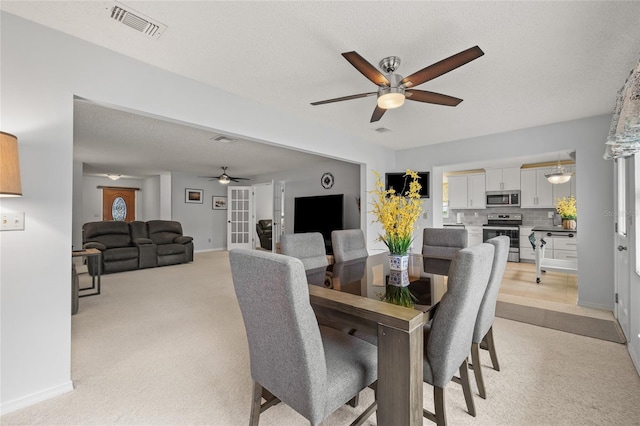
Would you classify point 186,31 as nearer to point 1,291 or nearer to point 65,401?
point 1,291

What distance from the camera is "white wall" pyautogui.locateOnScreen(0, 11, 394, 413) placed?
5.75ft

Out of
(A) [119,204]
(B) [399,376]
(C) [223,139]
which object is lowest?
(B) [399,376]

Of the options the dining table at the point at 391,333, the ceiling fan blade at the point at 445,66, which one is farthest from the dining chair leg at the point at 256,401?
the ceiling fan blade at the point at 445,66

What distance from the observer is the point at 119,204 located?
33.0 ft

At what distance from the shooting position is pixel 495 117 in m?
3.63

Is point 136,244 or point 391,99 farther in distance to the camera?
point 136,244

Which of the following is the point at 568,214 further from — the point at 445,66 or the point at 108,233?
the point at 108,233

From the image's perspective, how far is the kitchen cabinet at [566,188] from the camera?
5.95 m

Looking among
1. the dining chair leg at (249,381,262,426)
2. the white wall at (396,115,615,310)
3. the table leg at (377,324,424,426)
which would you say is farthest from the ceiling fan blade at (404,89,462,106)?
the white wall at (396,115,615,310)

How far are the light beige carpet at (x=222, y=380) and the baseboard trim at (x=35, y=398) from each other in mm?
42

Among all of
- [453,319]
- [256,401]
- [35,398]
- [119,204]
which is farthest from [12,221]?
[119,204]

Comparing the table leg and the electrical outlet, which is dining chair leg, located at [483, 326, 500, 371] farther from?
the electrical outlet

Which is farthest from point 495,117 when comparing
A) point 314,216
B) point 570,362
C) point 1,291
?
point 1,291

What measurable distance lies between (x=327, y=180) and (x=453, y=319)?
5641 millimetres
